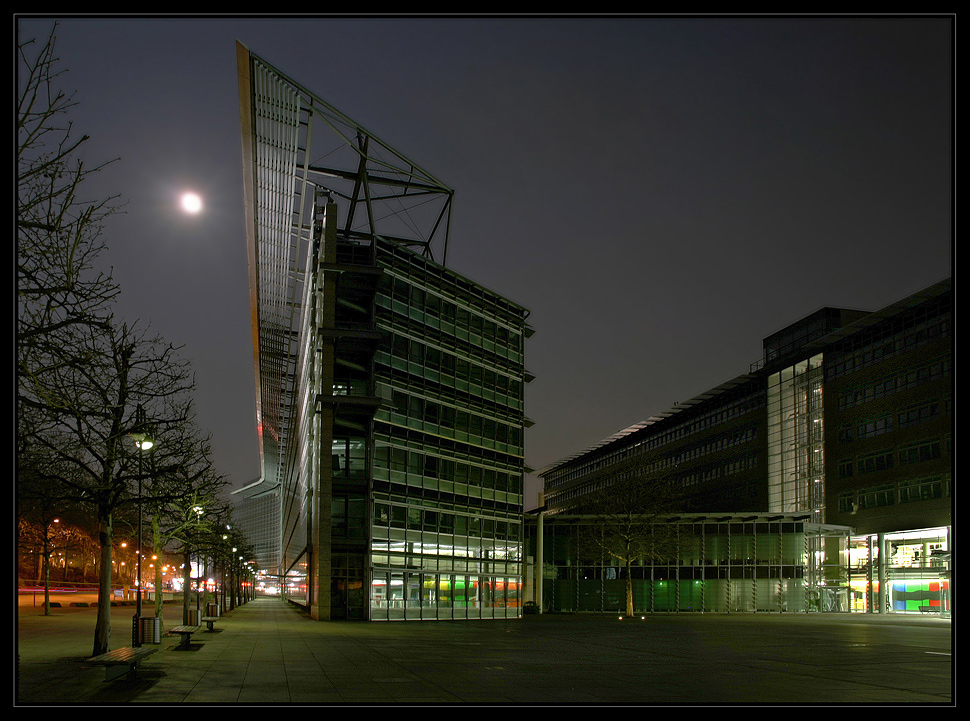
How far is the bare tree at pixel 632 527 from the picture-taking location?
71.1m

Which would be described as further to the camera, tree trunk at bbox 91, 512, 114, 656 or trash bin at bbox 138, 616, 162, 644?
trash bin at bbox 138, 616, 162, 644

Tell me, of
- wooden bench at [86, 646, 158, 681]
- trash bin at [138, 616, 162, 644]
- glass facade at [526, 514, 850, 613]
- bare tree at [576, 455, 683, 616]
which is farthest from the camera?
glass facade at [526, 514, 850, 613]

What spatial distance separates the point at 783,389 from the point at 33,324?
89667 mm

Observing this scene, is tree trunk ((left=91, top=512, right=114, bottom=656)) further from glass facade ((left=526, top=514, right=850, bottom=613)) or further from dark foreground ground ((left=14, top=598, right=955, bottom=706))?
glass facade ((left=526, top=514, right=850, bottom=613))

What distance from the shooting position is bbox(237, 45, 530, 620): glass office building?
5016 cm

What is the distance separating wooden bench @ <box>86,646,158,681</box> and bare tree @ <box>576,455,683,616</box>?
53.9 m

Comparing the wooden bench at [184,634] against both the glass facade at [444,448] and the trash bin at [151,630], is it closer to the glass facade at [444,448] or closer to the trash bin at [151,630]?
the trash bin at [151,630]

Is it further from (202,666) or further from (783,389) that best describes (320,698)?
(783,389)

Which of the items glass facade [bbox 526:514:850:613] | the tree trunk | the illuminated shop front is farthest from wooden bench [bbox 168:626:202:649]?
the illuminated shop front

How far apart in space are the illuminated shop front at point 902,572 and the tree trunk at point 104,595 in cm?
6518

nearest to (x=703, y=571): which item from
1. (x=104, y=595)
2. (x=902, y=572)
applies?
(x=902, y=572)

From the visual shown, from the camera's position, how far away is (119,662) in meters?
16.4

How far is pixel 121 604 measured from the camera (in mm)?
79938

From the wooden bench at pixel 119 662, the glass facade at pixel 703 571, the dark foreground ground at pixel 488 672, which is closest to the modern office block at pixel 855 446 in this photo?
the glass facade at pixel 703 571
